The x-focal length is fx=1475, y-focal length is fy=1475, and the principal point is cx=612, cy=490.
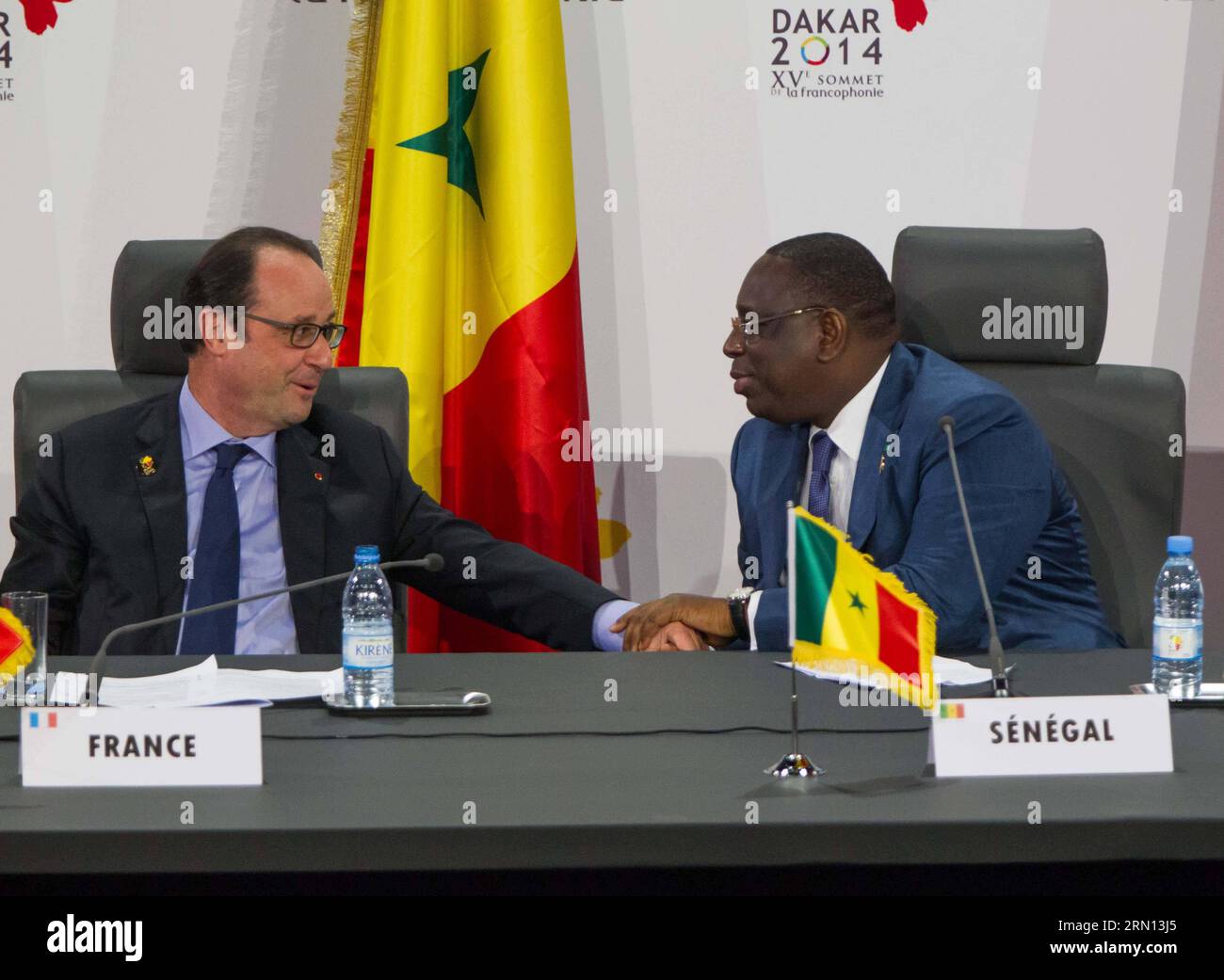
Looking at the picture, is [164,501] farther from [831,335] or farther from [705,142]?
[705,142]

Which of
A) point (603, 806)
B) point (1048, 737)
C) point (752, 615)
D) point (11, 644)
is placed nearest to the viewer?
point (603, 806)

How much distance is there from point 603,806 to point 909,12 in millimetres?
2949

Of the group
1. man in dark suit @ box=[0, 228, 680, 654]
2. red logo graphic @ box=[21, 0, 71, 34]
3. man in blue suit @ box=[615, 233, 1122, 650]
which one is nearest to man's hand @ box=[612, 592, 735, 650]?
man in blue suit @ box=[615, 233, 1122, 650]

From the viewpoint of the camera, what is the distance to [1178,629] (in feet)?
5.94

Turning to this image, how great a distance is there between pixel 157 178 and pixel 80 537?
1.46m

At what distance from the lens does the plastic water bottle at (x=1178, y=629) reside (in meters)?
1.82

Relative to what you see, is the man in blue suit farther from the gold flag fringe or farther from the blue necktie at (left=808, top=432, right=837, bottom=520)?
the gold flag fringe

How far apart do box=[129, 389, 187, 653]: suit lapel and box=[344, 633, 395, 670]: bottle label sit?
83cm

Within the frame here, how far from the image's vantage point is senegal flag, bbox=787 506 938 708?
5.20 ft

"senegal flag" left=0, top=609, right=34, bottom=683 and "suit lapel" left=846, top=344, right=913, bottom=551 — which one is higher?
"suit lapel" left=846, top=344, right=913, bottom=551
